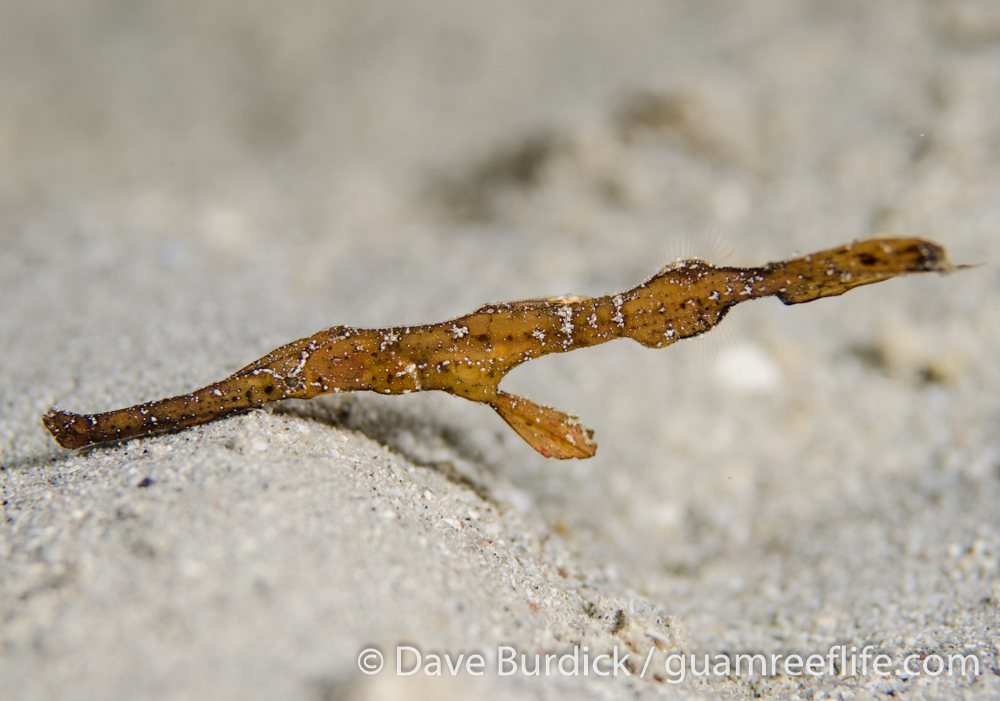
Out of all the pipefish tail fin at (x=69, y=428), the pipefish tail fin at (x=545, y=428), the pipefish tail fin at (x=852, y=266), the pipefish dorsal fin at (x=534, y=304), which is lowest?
the pipefish tail fin at (x=69, y=428)

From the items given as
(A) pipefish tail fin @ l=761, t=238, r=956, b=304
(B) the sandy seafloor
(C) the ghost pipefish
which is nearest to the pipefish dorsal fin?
(C) the ghost pipefish

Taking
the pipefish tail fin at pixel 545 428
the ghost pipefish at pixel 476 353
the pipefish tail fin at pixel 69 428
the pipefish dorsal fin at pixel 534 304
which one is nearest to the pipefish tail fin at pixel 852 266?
the ghost pipefish at pixel 476 353

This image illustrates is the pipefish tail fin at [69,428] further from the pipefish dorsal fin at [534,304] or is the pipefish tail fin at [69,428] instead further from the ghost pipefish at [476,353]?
the pipefish dorsal fin at [534,304]

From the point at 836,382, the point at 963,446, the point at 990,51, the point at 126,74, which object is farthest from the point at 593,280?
the point at 126,74

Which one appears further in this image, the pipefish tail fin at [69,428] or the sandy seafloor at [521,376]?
the pipefish tail fin at [69,428]

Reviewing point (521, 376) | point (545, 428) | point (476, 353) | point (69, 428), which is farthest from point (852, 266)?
point (69, 428)

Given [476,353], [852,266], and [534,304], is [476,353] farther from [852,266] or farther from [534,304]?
[852,266]

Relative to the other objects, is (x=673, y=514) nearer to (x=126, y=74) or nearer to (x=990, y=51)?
(x=990, y=51)
